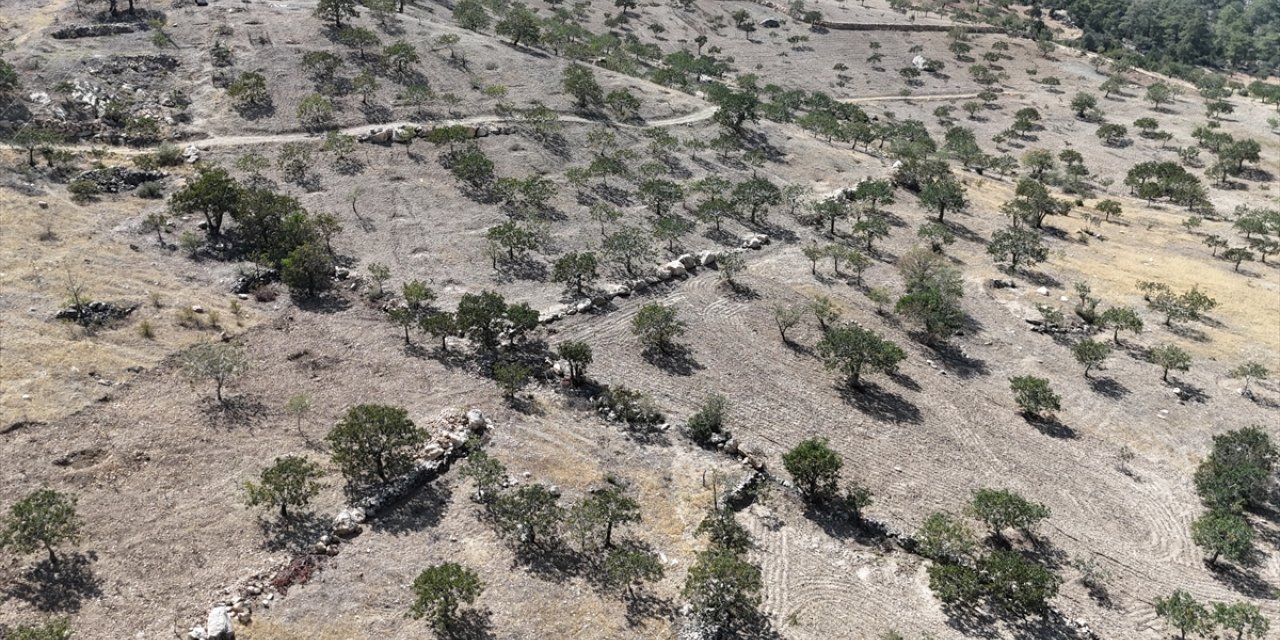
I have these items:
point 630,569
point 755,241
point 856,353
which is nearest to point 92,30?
point 755,241

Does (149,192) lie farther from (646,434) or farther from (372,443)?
(646,434)

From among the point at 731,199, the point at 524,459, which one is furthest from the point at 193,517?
the point at 731,199

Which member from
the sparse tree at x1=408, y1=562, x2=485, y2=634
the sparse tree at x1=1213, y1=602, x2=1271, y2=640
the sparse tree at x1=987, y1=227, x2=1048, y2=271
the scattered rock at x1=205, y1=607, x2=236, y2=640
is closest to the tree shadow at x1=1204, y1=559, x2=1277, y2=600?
the sparse tree at x1=1213, y1=602, x2=1271, y2=640

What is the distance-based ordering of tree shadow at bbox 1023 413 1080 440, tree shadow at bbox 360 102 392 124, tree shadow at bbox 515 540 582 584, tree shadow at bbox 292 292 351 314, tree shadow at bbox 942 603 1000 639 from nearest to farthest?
tree shadow at bbox 942 603 1000 639 → tree shadow at bbox 515 540 582 584 → tree shadow at bbox 1023 413 1080 440 → tree shadow at bbox 292 292 351 314 → tree shadow at bbox 360 102 392 124

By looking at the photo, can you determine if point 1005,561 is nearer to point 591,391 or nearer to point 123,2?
point 591,391

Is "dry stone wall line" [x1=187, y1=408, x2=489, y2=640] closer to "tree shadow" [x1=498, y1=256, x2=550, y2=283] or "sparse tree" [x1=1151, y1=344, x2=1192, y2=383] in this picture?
"tree shadow" [x1=498, y1=256, x2=550, y2=283]

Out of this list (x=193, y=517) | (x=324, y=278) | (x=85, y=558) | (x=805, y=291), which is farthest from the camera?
(x=805, y=291)
